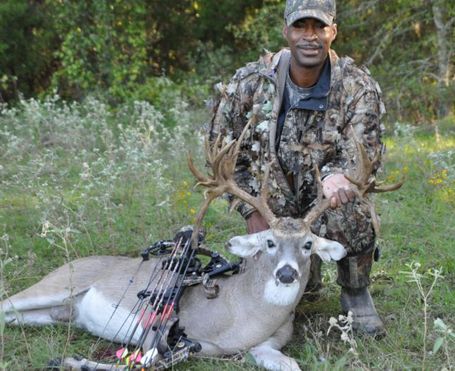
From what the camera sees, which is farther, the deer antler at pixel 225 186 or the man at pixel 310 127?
the man at pixel 310 127

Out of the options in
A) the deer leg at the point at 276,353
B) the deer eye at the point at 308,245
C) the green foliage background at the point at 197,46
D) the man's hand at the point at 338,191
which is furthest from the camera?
the green foliage background at the point at 197,46

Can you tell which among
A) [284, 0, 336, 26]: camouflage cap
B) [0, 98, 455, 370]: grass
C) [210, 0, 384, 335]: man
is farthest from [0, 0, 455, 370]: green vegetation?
[284, 0, 336, 26]: camouflage cap

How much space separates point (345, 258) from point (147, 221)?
2.32m

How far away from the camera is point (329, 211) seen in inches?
176

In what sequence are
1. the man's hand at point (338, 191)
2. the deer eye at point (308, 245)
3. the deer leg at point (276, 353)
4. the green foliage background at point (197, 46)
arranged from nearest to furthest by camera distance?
the deer leg at point (276, 353) → the deer eye at point (308, 245) → the man's hand at point (338, 191) → the green foliage background at point (197, 46)

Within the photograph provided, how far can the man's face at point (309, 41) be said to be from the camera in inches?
175

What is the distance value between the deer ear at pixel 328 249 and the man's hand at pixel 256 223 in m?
0.40

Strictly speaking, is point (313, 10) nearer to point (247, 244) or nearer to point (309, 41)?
point (309, 41)

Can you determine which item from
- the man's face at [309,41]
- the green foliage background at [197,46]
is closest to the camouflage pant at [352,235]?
the man's face at [309,41]

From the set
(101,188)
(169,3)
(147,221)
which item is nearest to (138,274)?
(147,221)

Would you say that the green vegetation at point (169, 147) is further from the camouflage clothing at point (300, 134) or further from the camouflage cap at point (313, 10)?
the camouflage cap at point (313, 10)

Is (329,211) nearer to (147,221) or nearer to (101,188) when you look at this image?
(147,221)

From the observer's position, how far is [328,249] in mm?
4109

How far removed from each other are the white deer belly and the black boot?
126cm
